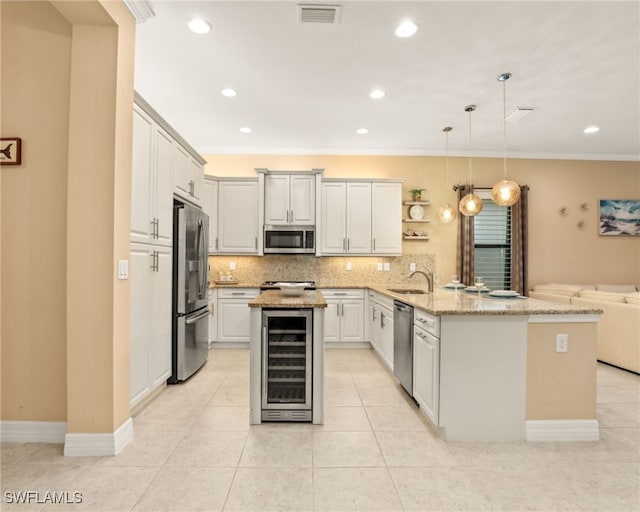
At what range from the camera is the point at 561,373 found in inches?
96.0

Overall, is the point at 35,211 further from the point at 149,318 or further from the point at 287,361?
the point at 287,361

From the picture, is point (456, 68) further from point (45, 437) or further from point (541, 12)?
point (45, 437)

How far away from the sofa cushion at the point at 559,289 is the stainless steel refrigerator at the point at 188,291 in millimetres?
4916

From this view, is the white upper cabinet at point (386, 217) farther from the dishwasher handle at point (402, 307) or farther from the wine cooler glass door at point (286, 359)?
the wine cooler glass door at point (286, 359)

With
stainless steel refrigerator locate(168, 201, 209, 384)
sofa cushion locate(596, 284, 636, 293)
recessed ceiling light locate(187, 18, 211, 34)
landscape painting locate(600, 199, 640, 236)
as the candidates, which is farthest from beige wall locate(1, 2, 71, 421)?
landscape painting locate(600, 199, 640, 236)

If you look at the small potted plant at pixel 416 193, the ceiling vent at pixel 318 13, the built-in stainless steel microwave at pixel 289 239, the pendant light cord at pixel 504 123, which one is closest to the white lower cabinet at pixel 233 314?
the built-in stainless steel microwave at pixel 289 239

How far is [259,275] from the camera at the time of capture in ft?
18.2

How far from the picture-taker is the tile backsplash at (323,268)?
18.2 ft

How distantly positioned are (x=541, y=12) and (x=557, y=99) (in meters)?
1.67

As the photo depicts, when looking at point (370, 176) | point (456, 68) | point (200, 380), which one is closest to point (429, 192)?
point (370, 176)

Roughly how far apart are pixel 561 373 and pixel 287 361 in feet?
6.53

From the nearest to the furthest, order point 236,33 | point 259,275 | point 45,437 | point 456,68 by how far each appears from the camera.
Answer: point 45,437
point 236,33
point 456,68
point 259,275

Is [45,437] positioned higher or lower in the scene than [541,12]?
lower

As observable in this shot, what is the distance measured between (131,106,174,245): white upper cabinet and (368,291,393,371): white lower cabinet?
2452mm
